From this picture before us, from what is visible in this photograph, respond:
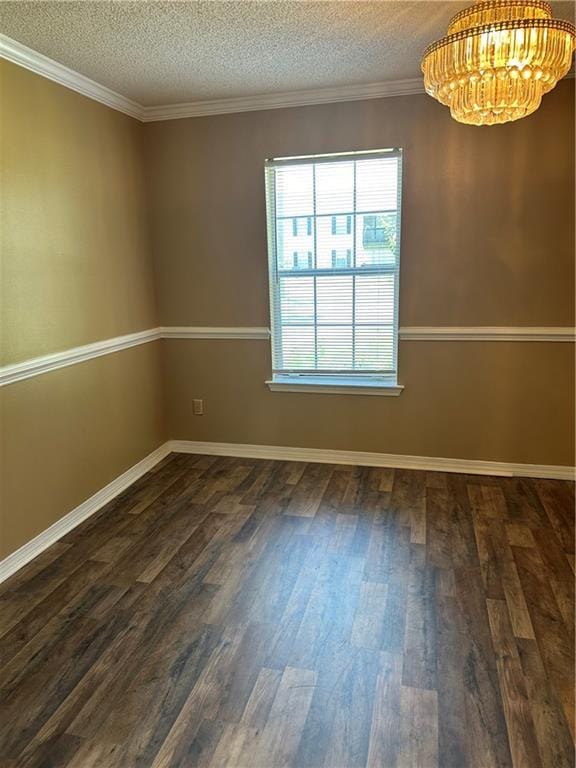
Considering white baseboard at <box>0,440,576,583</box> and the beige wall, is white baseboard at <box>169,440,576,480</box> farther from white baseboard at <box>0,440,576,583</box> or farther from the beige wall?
the beige wall

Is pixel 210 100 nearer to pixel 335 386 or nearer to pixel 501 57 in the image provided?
pixel 335 386

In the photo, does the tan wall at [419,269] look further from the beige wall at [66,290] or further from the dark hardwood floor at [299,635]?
the dark hardwood floor at [299,635]

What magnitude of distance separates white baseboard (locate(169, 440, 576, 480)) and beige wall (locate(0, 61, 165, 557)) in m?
0.55

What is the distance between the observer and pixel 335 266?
338cm

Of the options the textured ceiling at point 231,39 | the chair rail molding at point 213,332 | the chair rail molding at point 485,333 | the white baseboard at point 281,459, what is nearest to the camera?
the textured ceiling at point 231,39

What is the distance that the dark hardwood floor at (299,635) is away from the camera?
5.06 ft

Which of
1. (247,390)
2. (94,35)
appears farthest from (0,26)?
(247,390)

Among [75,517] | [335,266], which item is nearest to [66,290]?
[75,517]

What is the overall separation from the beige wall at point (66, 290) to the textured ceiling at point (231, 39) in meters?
0.29

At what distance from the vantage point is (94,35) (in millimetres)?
2289

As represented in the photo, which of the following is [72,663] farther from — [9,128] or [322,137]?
[322,137]

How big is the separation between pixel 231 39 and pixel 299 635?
268 centimetres

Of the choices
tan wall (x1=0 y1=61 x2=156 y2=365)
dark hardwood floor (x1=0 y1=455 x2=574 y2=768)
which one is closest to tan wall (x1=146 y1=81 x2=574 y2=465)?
tan wall (x1=0 y1=61 x2=156 y2=365)

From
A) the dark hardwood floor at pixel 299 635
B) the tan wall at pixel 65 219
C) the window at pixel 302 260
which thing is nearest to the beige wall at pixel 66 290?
the tan wall at pixel 65 219
